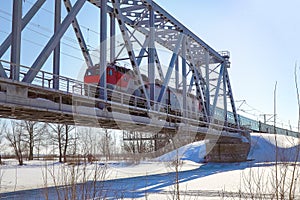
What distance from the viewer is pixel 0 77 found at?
10.2 metres

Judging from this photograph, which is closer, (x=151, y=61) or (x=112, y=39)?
(x=112, y=39)

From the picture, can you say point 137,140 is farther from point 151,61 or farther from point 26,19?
point 26,19

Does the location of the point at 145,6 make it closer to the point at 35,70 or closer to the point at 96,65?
the point at 96,65

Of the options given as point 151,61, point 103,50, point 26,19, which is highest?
point 26,19

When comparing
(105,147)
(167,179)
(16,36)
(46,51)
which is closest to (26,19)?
(46,51)

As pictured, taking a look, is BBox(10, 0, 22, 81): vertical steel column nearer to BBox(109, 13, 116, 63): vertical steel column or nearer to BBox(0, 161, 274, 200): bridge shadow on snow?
BBox(0, 161, 274, 200): bridge shadow on snow

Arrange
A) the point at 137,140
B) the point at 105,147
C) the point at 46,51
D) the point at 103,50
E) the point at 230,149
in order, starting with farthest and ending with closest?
1. the point at 230,149
2. the point at 137,140
3. the point at 103,50
4. the point at 46,51
5. the point at 105,147

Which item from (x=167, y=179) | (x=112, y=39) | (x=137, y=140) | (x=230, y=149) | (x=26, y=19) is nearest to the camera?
(x=26, y=19)

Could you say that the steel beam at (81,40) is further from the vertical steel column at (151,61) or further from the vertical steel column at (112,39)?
the vertical steel column at (151,61)

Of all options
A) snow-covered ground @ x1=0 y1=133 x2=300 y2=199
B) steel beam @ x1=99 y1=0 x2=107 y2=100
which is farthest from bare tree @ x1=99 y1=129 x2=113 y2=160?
steel beam @ x1=99 y1=0 x2=107 y2=100

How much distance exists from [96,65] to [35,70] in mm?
9065

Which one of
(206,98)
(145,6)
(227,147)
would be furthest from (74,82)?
(227,147)

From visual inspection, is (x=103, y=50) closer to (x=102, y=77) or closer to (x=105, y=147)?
(x=102, y=77)

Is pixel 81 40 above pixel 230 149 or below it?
above
